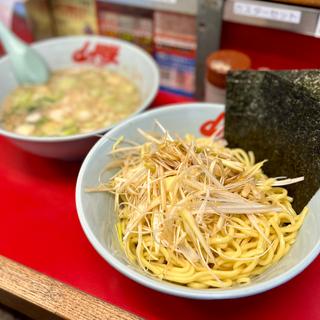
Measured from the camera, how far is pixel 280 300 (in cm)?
82

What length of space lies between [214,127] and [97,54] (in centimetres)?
59

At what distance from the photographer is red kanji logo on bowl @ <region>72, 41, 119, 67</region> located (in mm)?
1354

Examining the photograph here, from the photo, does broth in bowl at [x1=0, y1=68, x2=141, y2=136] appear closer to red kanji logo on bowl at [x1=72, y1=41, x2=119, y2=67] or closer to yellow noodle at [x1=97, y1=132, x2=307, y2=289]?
red kanji logo on bowl at [x1=72, y1=41, x2=119, y2=67]

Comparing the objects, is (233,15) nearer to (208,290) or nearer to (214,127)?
(214,127)

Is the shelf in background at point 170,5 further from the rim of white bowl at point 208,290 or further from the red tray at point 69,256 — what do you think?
the rim of white bowl at point 208,290

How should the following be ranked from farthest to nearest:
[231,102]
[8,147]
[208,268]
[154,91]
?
1. [8,147]
2. [154,91]
3. [231,102]
4. [208,268]

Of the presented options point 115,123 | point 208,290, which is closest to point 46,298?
point 208,290

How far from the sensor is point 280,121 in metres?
0.90

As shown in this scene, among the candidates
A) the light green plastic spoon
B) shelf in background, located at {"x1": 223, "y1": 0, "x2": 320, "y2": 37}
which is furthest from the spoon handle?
shelf in background, located at {"x1": 223, "y1": 0, "x2": 320, "y2": 37}

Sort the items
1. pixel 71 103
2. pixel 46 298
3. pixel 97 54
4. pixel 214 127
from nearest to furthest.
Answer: pixel 46 298
pixel 214 127
pixel 71 103
pixel 97 54

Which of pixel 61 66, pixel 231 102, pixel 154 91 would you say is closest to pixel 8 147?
pixel 61 66

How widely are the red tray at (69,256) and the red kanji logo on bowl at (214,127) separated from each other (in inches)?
15.7

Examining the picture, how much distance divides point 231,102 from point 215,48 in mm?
304

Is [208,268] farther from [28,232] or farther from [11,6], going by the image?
[11,6]
